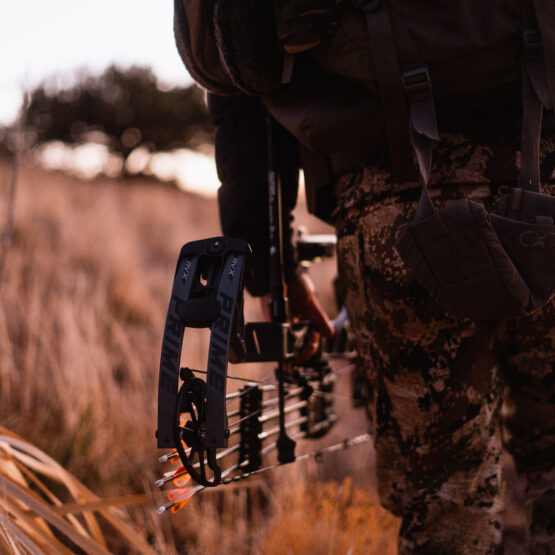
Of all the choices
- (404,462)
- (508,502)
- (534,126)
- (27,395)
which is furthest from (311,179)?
(508,502)

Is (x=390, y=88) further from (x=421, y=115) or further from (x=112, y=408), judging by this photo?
(x=112, y=408)

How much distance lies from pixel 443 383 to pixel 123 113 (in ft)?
54.6

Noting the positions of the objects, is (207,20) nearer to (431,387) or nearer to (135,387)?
(431,387)

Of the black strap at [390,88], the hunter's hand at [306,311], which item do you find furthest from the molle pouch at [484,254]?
the hunter's hand at [306,311]

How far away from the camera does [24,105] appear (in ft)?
4.24

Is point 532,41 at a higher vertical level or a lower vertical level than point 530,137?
higher

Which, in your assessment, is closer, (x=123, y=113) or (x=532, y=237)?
(x=532, y=237)

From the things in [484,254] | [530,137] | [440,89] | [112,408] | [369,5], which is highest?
[369,5]

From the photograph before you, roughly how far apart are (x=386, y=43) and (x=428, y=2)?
10cm

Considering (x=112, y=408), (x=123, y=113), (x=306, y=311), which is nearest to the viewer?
(x=306, y=311)

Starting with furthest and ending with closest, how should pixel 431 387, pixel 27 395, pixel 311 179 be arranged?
1. pixel 27 395
2. pixel 311 179
3. pixel 431 387

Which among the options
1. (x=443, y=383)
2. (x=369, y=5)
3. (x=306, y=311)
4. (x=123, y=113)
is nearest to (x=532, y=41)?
(x=369, y=5)

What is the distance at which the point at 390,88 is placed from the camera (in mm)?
877

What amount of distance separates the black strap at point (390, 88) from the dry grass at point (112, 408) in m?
0.94
